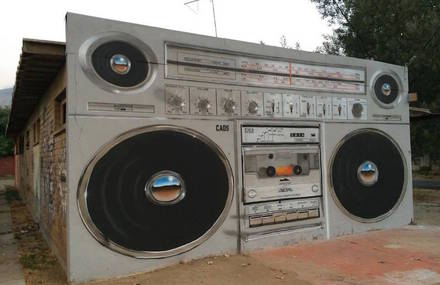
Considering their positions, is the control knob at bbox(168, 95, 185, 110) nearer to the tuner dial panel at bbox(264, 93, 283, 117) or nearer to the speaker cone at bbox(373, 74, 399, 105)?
the tuner dial panel at bbox(264, 93, 283, 117)

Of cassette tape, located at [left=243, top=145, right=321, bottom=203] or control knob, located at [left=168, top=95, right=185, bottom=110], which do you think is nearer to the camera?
control knob, located at [left=168, top=95, right=185, bottom=110]

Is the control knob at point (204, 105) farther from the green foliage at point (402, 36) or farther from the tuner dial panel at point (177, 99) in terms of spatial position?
the green foliage at point (402, 36)

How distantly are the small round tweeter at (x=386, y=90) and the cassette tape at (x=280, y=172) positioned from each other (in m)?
2.03

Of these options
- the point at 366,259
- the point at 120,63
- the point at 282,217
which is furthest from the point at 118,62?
the point at 366,259

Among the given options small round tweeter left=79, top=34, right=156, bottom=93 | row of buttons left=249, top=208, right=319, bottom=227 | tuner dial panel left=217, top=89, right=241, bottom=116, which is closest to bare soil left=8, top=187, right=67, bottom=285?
small round tweeter left=79, top=34, right=156, bottom=93

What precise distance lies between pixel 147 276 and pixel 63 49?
10.2 ft

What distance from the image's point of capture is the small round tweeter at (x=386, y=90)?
8.03m

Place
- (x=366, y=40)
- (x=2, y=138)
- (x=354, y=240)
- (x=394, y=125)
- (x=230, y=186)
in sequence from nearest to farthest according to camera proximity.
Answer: (x=230, y=186)
(x=354, y=240)
(x=394, y=125)
(x=366, y=40)
(x=2, y=138)

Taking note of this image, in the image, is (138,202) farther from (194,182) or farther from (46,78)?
(46,78)

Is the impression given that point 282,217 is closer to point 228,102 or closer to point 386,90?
point 228,102

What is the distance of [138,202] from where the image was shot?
207 inches

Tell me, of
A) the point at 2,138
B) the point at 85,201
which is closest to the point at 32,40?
the point at 85,201

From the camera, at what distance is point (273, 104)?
6.62m

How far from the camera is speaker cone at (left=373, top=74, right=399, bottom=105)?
26.4 ft
